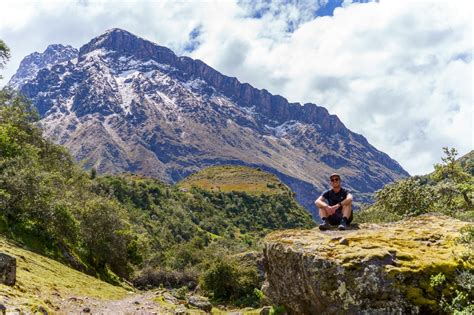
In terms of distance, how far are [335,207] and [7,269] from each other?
584 inches

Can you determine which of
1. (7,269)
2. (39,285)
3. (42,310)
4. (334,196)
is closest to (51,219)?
(39,285)

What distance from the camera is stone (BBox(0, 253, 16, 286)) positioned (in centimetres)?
1827

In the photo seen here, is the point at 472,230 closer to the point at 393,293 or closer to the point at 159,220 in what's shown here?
the point at 393,293

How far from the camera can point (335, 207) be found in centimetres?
1698

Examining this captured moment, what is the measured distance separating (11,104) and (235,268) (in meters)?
60.2

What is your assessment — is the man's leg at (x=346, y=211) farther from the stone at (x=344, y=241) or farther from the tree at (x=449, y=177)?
the tree at (x=449, y=177)

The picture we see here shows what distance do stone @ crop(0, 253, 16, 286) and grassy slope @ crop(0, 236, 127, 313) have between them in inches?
→ 17.7

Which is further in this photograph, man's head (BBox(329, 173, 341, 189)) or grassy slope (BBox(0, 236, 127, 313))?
man's head (BBox(329, 173, 341, 189))

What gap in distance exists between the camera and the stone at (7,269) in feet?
59.9

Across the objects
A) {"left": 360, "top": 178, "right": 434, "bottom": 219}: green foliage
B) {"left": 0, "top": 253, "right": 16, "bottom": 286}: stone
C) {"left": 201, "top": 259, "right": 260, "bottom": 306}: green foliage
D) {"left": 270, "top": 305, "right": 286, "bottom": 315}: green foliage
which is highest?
{"left": 360, "top": 178, "right": 434, "bottom": 219}: green foliage

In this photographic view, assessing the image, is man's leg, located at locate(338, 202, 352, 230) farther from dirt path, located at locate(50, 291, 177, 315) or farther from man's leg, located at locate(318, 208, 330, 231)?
dirt path, located at locate(50, 291, 177, 315)

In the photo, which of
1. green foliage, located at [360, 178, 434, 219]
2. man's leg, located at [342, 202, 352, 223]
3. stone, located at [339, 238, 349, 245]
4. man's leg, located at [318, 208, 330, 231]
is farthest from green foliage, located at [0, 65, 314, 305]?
stone, located at [339, 238, 349, 245]

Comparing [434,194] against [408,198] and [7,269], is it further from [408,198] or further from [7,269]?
[7,269]

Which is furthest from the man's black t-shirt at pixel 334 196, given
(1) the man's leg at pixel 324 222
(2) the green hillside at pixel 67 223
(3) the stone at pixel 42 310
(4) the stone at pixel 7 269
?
(2) the green hillside at pixel 67 223
